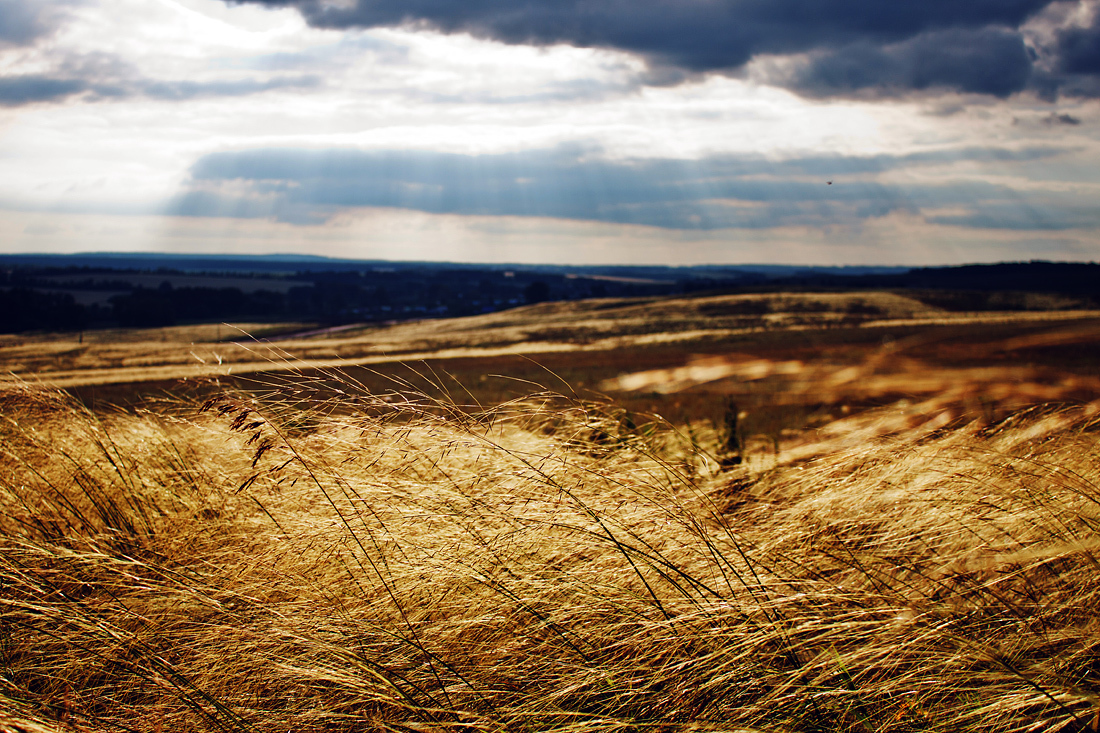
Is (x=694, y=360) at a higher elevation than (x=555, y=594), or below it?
higher

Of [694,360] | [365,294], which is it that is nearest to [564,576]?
[694,360]

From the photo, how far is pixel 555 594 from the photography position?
105 inches

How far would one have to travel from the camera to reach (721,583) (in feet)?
8.66

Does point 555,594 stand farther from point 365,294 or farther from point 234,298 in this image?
point 365,294

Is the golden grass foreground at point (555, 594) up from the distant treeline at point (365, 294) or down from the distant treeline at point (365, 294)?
down

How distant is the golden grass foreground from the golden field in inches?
0.5

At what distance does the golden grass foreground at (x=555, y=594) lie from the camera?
2264 millimetres

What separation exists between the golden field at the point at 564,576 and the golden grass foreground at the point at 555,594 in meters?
0.01

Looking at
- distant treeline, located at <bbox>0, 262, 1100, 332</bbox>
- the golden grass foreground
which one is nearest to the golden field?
the golden grass foreground

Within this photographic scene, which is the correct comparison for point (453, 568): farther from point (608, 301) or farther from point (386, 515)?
point (608, 301)

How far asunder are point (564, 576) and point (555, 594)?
8 cm

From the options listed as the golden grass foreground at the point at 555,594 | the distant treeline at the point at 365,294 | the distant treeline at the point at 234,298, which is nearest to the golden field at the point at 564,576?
the golden grass foreground at the point at 555,594

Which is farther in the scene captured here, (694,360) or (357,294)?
(357,294)

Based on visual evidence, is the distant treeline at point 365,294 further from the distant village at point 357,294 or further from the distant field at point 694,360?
the distant field at point 694,360
